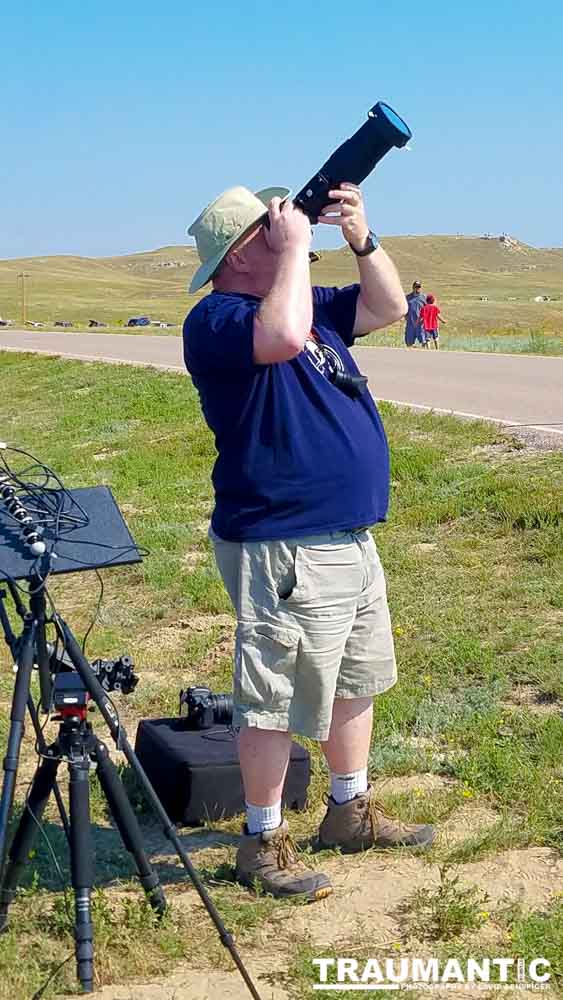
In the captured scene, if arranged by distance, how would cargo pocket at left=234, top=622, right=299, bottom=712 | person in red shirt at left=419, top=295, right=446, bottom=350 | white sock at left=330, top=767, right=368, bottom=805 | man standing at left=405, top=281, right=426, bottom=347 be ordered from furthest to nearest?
man standing at left=405, top=281, right=426, bottom=347 < person in red shirt at left=419, top=295, right=446, bottom=350 < white sock at left=330, top=767, right=368, bottom=805 < cargo pocket at left=234, top=622, right=299, bottom=712

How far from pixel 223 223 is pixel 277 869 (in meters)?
1.96

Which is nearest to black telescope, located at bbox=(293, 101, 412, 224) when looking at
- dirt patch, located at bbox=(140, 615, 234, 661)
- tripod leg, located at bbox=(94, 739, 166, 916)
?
tripod leg, located at bbox=(94, 739, 166, 916)

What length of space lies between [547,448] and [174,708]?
194 inches

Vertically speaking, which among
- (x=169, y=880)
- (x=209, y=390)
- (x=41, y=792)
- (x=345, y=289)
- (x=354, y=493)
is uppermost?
(x=345, y=289)

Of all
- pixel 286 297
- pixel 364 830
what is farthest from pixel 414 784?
pixel 286 297

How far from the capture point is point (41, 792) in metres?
3.59

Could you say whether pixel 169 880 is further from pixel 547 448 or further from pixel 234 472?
pixel 547 448

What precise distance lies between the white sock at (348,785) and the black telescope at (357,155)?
1.76m

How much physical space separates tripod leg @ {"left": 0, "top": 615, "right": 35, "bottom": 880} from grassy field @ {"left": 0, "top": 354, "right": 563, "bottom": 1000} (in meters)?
0.47

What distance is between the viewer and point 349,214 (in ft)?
12.2

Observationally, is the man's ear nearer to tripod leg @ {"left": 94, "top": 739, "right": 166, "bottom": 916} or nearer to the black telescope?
the black telescope

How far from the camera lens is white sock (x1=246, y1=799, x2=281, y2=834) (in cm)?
386

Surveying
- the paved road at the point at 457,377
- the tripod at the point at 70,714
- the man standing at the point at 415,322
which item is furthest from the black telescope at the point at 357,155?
the man standing at the point at 415,322

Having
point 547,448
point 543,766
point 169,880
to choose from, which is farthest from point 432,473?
point 169,880
